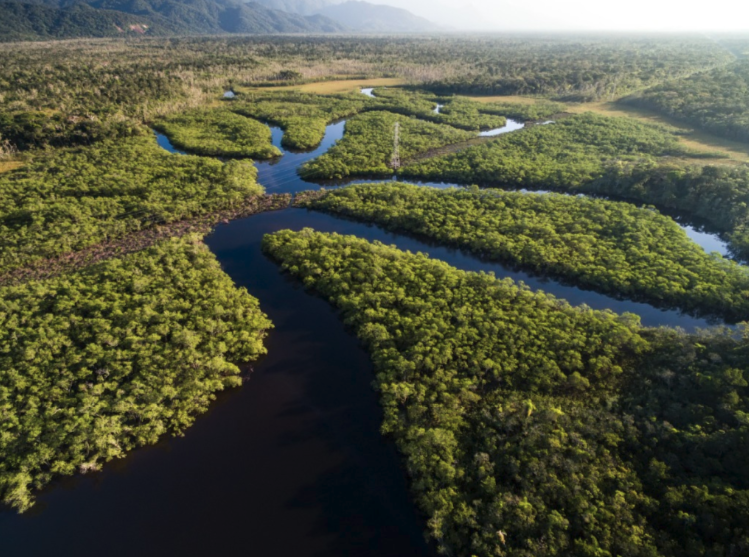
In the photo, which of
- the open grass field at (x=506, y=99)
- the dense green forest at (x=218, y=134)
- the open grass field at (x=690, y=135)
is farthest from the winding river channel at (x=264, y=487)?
the open grass field at (x=506, y=99)

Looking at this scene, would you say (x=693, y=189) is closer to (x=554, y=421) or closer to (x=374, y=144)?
(x=554, y=421)

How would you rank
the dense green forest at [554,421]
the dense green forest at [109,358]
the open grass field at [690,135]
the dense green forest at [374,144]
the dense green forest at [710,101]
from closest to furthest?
the dense green forest at [554,421] < the dense green forest at [109,358] < the dense green forest at [374,144] < the open grass field at [690,135] < the dense green forest at [710,101]

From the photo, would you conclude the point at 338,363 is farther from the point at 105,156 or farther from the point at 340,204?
the point at 105,156

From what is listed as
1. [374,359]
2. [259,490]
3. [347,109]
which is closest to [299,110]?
[347,109]

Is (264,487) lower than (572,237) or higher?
lower

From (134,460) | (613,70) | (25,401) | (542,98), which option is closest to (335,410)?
(134,460)

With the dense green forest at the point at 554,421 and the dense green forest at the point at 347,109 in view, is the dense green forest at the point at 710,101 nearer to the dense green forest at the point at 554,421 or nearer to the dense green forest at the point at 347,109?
the dense green forest at the point at 347,109
